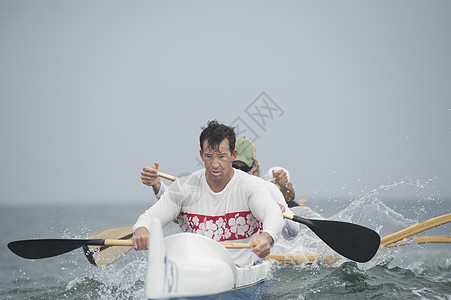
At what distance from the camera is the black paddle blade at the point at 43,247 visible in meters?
4.42

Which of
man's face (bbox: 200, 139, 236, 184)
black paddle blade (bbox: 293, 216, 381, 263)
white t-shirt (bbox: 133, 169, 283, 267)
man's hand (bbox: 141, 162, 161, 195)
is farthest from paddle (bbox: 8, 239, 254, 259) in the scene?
black paddle blade (bbox: 293, 216, 381, 263)

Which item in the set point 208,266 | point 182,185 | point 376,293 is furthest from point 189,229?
point 376,293

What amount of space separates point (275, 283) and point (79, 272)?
11.7 feet

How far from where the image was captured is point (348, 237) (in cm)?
465

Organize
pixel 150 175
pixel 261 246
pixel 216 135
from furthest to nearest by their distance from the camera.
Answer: pixel 150 175 → pixel 216 135 → pixel 261 246

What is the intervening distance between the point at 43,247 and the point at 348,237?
283cm

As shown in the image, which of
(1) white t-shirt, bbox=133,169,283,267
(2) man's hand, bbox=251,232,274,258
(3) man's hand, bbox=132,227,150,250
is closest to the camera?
(2) man's hand, bbox=251,232,274,258

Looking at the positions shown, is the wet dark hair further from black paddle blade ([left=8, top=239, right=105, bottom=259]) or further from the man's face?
black paddle blade ([left=8, top=239, right=105, bottom=259])

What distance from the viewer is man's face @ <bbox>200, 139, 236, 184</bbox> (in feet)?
13.1

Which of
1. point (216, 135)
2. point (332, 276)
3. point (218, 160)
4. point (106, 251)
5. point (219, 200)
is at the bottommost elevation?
point (332, 276)

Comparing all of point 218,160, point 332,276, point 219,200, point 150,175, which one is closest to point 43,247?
point 150,175

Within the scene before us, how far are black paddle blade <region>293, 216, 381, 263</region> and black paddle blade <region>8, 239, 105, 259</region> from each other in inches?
86.2

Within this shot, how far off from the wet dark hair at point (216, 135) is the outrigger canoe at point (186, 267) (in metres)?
0.92

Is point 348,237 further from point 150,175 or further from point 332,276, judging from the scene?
point 150,175
